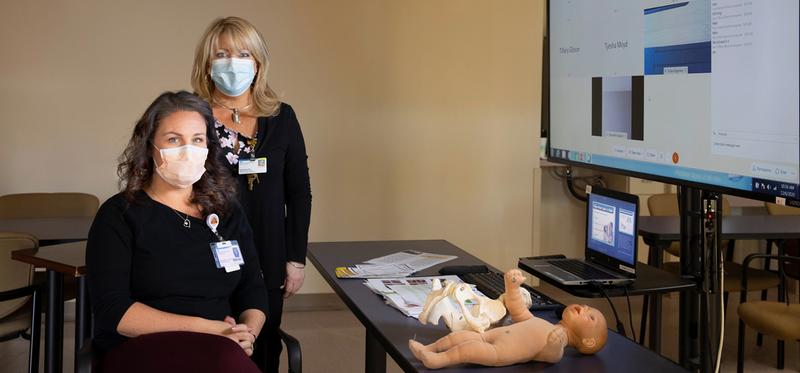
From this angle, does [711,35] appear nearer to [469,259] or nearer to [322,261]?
[469,259]

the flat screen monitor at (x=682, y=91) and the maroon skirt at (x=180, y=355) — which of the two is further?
the flat screen monitor at (x=682, y=91)

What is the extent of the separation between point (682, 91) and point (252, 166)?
1.39 metres

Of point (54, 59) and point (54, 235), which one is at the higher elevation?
point (54, 59)

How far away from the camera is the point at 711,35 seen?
93.3 inches

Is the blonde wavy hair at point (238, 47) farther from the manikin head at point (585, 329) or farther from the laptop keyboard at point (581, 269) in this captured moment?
the manikin head at point (585, 329)

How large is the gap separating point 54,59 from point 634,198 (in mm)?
3933

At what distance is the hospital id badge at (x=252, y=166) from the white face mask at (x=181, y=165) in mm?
484

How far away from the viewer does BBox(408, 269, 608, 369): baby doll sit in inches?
74.4

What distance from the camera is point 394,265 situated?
3.03 meters

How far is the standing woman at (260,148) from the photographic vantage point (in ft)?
9.86

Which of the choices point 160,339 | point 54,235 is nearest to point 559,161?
point 160,339

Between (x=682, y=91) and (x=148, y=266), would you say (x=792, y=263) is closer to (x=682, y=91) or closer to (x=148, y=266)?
(x=682, y=91)

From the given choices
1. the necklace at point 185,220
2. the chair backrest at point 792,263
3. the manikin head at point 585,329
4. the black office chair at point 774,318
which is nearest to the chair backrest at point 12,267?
the necklace at point 185,220

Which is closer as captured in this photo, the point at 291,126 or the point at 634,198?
the point at 634,198
